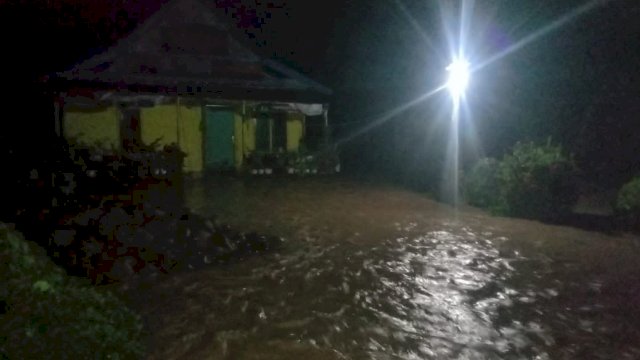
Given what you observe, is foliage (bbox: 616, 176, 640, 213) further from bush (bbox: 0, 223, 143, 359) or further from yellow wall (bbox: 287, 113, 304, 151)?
yellow wall (bbox: 287, 113, 304, 151)

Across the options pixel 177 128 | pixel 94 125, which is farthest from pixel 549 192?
pixel 94 125

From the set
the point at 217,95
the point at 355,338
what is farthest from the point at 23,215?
the point at 217,95

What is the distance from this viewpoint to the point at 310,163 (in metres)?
17.6

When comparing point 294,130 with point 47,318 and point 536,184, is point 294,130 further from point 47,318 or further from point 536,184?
point 47,318

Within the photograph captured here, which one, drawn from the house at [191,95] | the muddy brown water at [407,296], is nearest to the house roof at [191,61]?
the house at [191,95]

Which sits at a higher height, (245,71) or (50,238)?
(245,71)

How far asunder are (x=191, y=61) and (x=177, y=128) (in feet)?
7.33

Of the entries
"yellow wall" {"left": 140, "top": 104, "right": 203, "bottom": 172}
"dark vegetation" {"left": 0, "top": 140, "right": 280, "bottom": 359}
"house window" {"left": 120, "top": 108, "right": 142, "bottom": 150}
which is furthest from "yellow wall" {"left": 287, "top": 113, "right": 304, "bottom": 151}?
"dark vegetation" {"left": 0, "top": 140, "right": 280, "bottom": 359}

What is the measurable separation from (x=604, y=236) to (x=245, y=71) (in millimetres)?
12119

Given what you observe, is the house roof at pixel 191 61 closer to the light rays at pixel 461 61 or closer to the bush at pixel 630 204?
the light rays at pixel 461 61

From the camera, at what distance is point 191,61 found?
55.3 ft

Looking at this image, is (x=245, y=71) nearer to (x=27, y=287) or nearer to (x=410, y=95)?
(x=410, y=95)

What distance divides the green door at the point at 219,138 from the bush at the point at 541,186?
9.67m

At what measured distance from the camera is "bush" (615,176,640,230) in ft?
33.9
